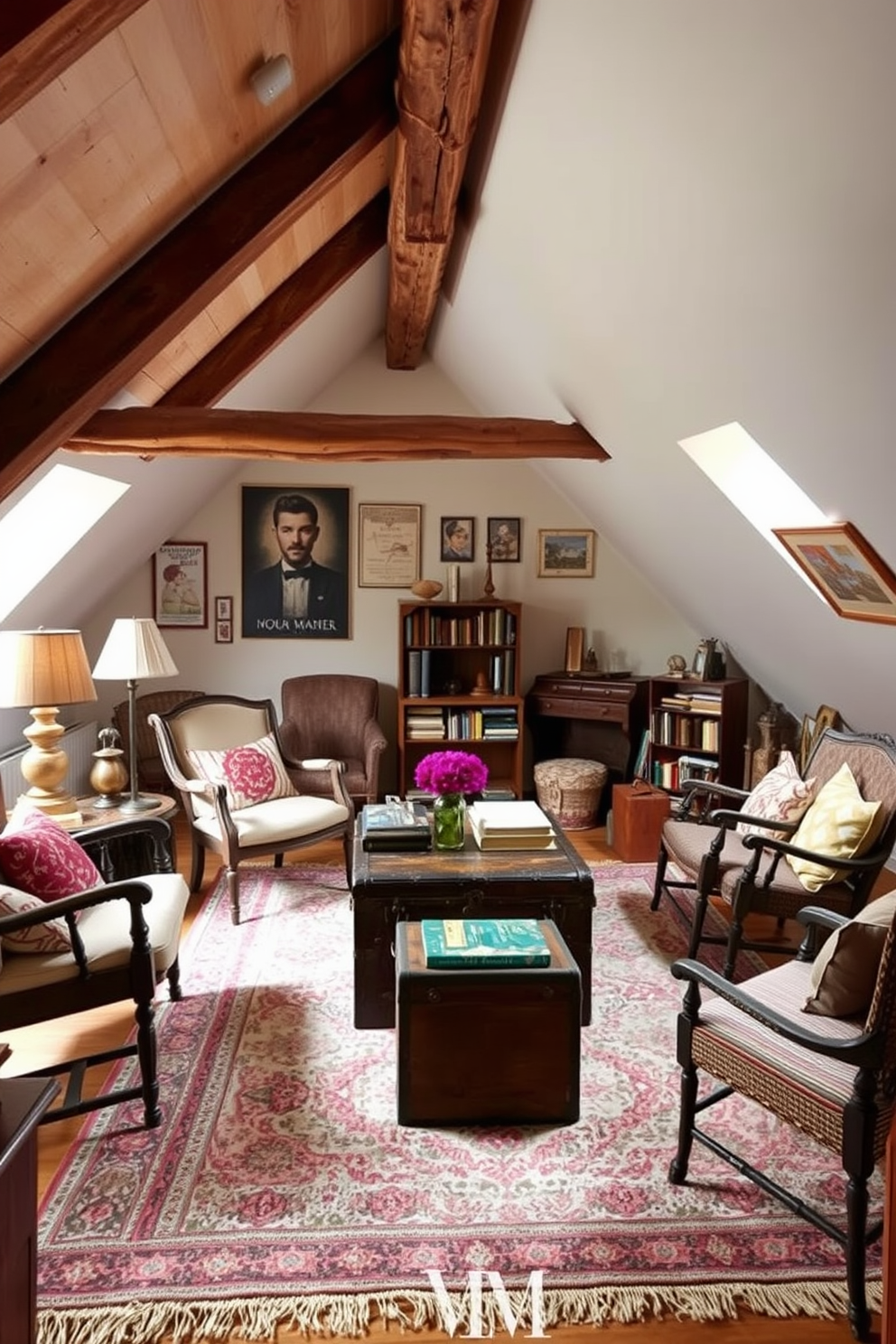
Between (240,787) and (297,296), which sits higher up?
(297,296)

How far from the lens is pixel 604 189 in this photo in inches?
103

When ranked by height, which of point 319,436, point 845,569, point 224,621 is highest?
point 319,436

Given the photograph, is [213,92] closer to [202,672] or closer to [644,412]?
[644,412]

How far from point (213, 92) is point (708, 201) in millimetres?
1284

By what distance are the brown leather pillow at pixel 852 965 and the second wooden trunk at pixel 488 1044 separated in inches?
28.5

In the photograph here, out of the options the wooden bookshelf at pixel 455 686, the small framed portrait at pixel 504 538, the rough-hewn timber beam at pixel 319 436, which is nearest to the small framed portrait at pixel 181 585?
the wooden bookshelf at pixel 455 686

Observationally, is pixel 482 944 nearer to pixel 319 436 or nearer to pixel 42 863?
pixel 42 863

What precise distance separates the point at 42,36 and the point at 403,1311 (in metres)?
2.60

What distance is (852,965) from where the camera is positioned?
2176mm

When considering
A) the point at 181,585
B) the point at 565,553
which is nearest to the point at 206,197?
the point at 181,585

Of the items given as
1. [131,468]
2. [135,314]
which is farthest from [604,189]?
[131,468]

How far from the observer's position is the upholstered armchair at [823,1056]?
6.64ft

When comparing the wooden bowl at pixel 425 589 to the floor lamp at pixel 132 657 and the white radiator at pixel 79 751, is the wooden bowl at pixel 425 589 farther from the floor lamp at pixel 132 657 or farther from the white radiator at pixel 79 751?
the white radiator at pixel 79 751

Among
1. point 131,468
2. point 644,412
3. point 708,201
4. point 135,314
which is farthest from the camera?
point 131,468
